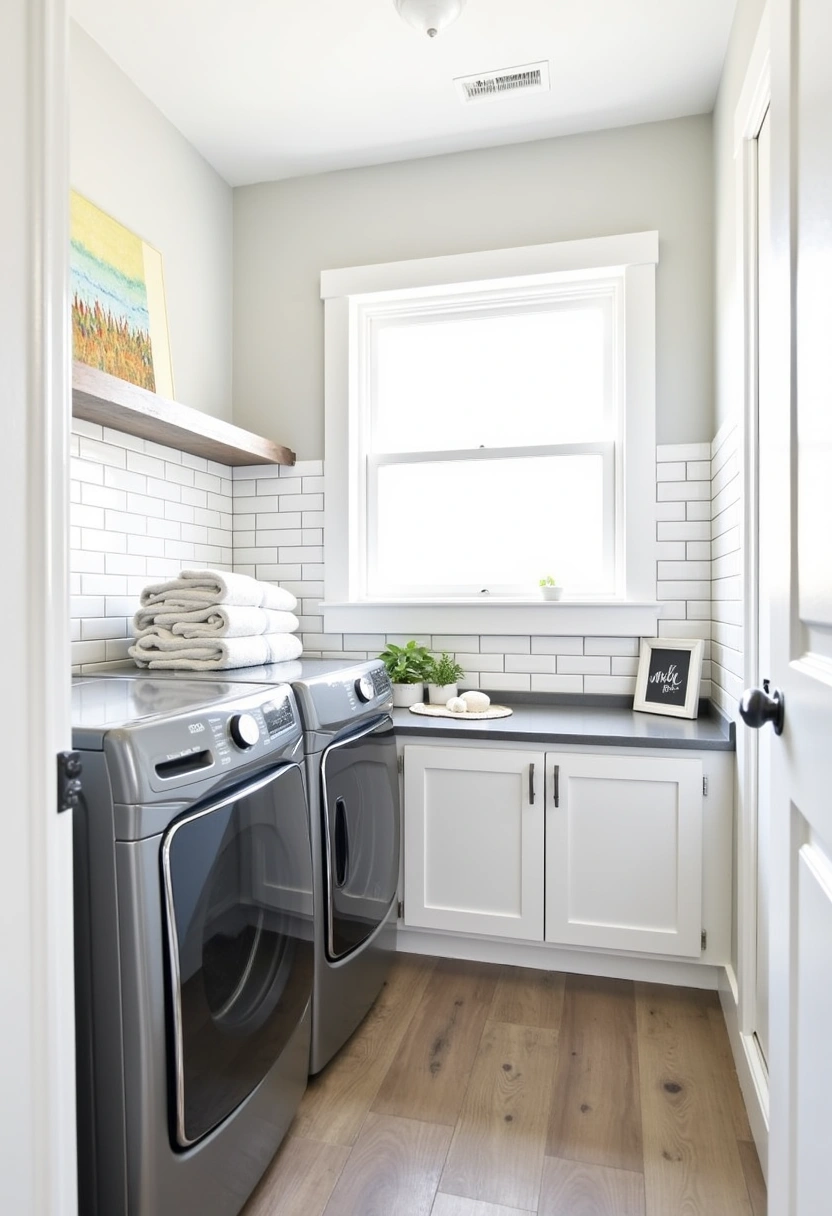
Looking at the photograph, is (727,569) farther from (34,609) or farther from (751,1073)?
(34,609)

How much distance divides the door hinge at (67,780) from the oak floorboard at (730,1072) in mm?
1576

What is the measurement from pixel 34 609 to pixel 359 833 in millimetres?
1248

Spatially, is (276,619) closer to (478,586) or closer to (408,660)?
(408,660)

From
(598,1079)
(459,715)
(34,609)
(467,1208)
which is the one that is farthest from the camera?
(459,715)

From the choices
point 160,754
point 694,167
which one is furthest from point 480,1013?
point 694,167

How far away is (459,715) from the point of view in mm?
2316

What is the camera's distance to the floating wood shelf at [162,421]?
5.87ft

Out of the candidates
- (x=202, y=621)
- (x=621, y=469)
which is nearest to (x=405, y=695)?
(x=202, y=621)

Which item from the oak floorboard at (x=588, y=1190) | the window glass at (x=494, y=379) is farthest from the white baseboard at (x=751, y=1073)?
the window glass at (x=494, y=379)

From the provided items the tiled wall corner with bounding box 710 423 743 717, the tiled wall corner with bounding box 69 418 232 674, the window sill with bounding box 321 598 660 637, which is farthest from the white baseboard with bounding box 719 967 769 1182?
the tiled wall corner with bounding box 69 418 232 674

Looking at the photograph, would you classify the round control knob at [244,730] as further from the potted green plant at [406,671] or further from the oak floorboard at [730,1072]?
the oak floorboard at [730,1072]

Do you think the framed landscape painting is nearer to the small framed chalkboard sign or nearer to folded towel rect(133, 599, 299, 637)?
folded towel rect(133, 599, 299, 637)

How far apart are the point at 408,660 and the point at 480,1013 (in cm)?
110

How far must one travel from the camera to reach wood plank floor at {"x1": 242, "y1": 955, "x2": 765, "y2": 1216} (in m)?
1.39
